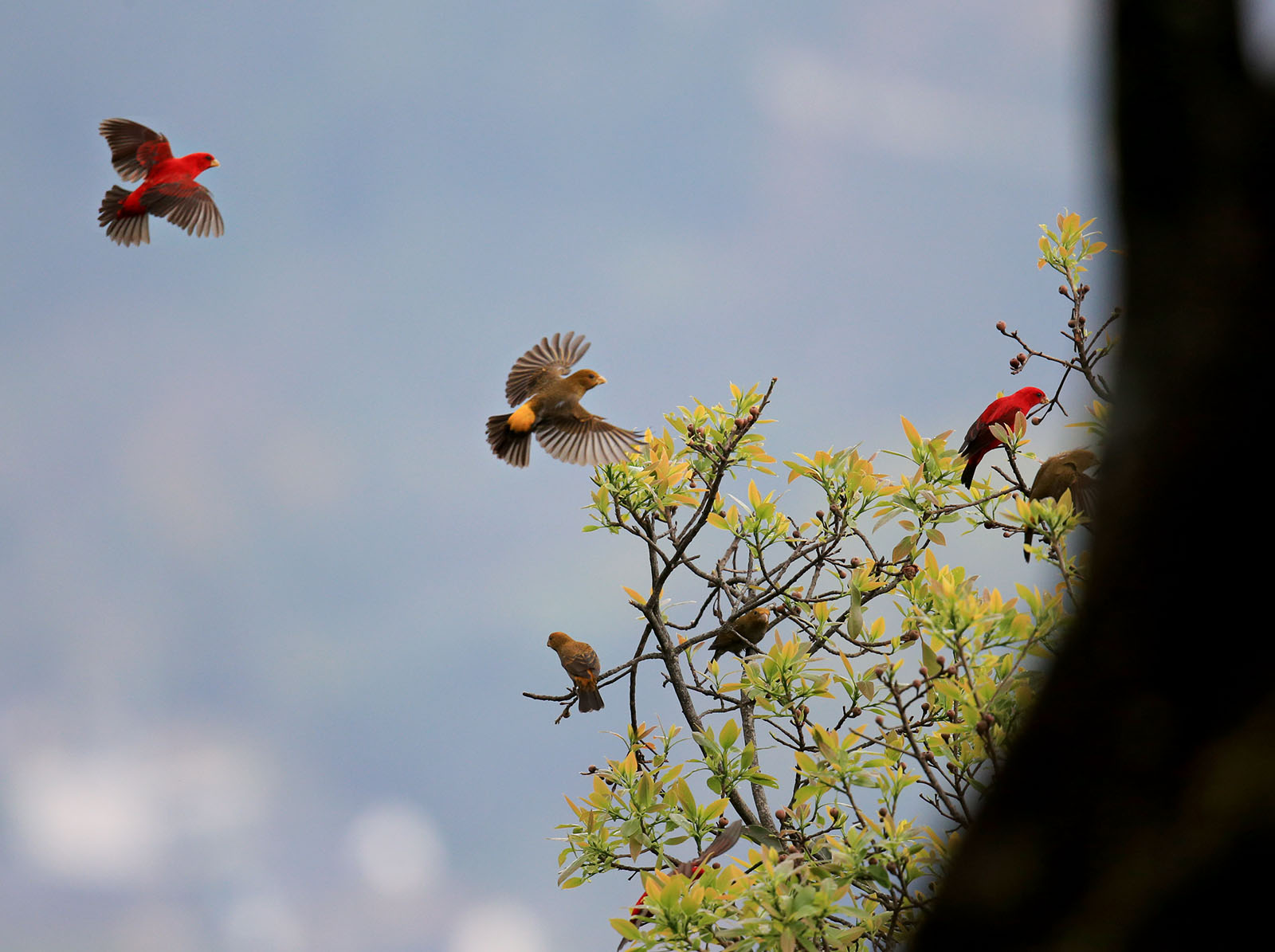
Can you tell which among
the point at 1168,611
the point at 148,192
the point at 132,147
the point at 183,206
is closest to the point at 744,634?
the point at 1168,611

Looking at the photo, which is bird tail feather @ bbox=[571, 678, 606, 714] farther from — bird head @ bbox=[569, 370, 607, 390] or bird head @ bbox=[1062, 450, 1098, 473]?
bird head @ bbox=[1062, 450, 1098, 473]

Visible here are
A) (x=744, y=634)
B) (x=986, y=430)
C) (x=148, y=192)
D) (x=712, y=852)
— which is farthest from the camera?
(x=148, y=192)

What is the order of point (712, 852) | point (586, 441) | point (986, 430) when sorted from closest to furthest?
point (712, 852), point (986, 430), point (586, 441)

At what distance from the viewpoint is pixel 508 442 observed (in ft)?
17.6

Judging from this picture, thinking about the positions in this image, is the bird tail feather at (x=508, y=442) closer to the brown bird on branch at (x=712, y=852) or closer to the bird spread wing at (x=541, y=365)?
the bird spread wing at (x=541, y=365)

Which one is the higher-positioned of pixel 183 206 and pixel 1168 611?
pixel 183 206

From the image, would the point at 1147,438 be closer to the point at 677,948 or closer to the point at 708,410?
the point at 677,948

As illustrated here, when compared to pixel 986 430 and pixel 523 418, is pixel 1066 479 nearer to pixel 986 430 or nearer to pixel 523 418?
pixel 986 430

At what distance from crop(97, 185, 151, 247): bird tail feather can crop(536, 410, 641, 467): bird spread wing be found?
3.85 metres

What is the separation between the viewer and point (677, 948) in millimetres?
2711

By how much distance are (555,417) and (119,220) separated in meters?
4.02

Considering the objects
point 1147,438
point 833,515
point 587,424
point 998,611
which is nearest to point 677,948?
point 998,611

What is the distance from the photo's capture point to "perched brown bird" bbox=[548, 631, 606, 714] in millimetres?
4550

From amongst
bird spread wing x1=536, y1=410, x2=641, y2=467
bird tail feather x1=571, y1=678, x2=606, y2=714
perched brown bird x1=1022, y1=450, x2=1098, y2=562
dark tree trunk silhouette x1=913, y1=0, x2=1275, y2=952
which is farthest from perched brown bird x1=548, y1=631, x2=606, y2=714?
dark tree trunk silhouette x1=913, y1=0, x2=1275, y2=952
